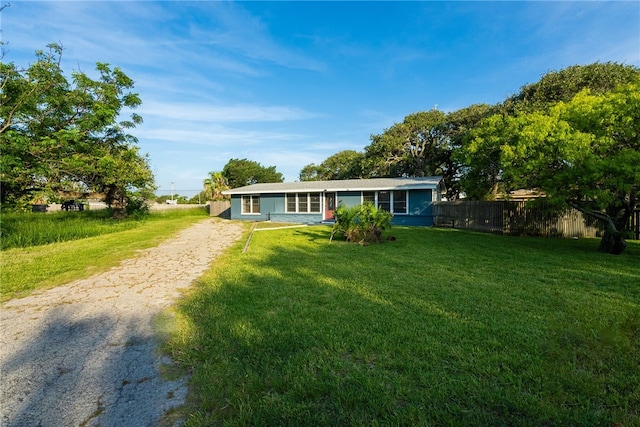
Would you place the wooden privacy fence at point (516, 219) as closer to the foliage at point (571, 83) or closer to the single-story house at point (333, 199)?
the single-story house at point (333, 199)

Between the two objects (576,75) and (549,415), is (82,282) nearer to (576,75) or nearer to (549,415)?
(549,415)

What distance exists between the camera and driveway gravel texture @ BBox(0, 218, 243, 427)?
2.09m

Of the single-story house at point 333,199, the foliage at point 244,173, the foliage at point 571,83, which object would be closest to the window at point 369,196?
the single-story house at point 333,199

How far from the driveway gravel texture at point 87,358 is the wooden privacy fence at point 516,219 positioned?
→ 12219 mm

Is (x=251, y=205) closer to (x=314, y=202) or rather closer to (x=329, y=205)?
(x=314, y=202)

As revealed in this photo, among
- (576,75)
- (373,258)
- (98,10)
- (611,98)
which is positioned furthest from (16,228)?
(576,75)

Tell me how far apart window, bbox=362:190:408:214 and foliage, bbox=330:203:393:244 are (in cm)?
682

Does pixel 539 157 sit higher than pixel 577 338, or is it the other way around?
pixel 539 157

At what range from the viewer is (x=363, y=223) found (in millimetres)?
9797

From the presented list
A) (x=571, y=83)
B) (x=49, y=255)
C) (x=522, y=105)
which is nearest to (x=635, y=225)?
(x=522, y=105)

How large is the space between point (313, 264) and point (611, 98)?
8.55 meters

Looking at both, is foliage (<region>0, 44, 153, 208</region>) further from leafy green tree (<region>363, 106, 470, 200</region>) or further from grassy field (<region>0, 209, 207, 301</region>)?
leafy green tree (<region>363, 106, 470, 200</region>)

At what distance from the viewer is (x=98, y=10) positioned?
7777 millimetres

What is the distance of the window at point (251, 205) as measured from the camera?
21.4 meters
